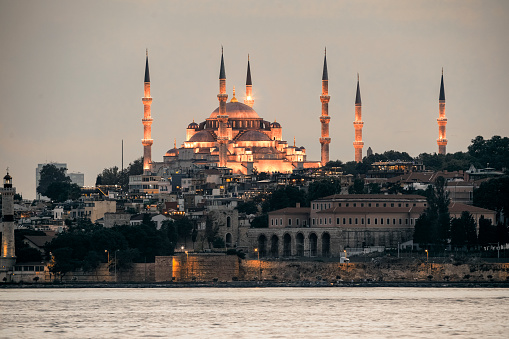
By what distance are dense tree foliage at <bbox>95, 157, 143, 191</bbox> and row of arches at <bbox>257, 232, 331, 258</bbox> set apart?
162ft

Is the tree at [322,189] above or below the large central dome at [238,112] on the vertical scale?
below

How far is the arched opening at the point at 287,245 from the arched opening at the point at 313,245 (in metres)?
1.53

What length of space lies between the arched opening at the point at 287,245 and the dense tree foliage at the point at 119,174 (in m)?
49.5

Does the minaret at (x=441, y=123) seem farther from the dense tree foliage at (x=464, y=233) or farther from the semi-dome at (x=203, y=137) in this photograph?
the dense tree foliage at (x=464, y=233)

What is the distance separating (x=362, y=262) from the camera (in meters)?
97.5

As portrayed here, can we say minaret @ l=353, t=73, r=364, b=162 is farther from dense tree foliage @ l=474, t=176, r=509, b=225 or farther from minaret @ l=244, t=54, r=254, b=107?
dense tree foliage @ l=474, t=176, r=509, b=225

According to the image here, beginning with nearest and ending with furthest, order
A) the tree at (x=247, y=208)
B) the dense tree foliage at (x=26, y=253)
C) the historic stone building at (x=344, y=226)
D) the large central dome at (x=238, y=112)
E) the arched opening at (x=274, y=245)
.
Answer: the dense tree foliage at (x=26, y=253), the historic stone building at (x=344, y=226), the arched opening at (x=274, y=245), the tree at (x=247, y=208), the large central dome at (x=238, y=112)

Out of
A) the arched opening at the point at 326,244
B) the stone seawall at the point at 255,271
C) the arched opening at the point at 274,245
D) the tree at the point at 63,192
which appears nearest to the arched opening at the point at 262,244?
the arched opening at the point at 274,245

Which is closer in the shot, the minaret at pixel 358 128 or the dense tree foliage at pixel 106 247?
the dense tree foliage at pixel 106 247

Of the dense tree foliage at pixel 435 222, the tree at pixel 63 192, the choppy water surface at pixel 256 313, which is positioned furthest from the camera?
the tree at pixel 63 192

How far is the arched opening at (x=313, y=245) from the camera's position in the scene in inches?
4122

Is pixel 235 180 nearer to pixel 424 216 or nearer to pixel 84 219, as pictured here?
pixel 84 219

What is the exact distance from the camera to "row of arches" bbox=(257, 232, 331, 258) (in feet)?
343

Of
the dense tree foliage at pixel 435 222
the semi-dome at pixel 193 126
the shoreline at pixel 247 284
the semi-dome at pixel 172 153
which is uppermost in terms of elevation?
the semi-dome at pixel 193 126
